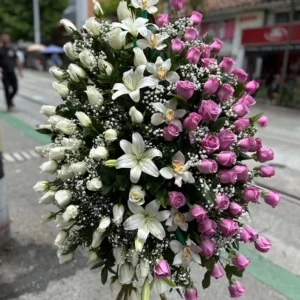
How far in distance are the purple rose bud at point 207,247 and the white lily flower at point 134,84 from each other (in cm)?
71

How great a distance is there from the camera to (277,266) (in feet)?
10.3

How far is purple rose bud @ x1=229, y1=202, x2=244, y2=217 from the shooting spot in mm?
1632

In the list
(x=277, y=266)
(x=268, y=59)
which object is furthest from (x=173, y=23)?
(x=268, y=59)

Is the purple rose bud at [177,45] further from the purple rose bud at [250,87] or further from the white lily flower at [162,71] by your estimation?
the purple rose bud at [250,87]

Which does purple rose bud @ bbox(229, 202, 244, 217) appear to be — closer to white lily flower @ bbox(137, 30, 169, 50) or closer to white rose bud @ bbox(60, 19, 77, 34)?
white lily flower @ bbox(137, 30, 169, 50)

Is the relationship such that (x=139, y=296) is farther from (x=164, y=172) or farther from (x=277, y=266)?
(x=277, y=266)

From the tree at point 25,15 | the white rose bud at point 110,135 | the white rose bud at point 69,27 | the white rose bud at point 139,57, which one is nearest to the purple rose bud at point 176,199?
the white rose bud at point 110,135

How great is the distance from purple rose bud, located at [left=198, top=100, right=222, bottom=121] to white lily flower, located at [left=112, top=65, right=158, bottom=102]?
9.0 inches

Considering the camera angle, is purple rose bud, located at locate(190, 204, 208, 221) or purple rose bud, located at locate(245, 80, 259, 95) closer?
purple rose bud, located at locate(190, 204, 208, 221)

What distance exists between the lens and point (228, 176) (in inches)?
61.8

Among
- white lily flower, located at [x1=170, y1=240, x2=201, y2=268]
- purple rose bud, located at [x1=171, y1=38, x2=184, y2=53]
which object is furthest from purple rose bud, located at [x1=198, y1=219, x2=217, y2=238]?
purple rose bud, located at [x1=171, y1=38, x2=184, y2=53]

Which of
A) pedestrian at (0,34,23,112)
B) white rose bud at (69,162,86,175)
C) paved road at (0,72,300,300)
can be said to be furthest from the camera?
pedestrian at (0,34,23,112)

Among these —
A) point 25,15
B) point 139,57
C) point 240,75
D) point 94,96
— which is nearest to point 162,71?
point 139,57

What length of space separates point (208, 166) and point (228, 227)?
0.30m
